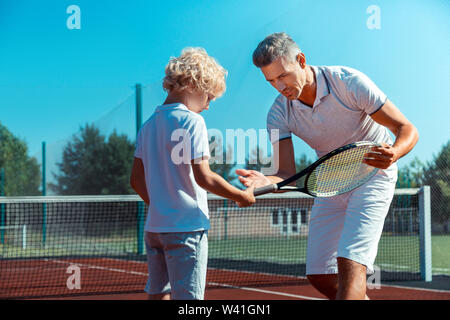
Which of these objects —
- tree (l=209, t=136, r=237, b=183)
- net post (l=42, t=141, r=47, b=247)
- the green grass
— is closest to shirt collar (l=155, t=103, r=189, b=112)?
the green grass

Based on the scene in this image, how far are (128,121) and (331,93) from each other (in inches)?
503

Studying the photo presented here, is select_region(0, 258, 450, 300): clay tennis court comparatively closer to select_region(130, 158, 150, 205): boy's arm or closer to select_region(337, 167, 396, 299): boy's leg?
select_region(337, 167, 396, 299): boy's leg

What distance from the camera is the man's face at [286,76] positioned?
8.59 ft

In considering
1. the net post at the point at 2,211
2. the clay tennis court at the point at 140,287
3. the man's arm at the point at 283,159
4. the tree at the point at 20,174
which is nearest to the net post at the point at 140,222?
the clay tennis court at the point at 140,287

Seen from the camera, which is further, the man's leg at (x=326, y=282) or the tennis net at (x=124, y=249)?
the tennis net at (x=124, y=249)

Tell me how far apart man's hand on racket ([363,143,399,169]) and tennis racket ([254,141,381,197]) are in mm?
149

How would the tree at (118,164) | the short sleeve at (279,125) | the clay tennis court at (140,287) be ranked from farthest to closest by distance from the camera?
1. the tree at (118,164)
2. the clay tennis court at (140,287)
3. the short sleeve at (279,125)

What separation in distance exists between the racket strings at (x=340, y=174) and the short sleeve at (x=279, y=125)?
1.06ft

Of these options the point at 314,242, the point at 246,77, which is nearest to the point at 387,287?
the point at 314,242

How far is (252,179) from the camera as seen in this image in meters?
2.62

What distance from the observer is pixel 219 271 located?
8953mm

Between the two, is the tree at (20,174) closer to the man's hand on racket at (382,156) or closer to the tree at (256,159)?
the tree at (256,159)

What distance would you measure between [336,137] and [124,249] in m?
10.5

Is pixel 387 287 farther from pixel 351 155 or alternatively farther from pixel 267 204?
pixel 267 204
